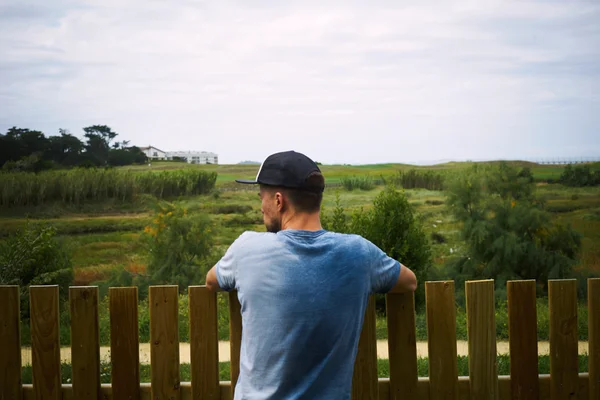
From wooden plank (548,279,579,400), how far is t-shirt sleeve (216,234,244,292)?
1.21 metres

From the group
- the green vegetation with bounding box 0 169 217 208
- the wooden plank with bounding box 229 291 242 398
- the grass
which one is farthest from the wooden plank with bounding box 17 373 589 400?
the green vegetation with bounding box 0 169 217 208

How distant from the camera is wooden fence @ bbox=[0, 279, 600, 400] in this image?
7.39 ft

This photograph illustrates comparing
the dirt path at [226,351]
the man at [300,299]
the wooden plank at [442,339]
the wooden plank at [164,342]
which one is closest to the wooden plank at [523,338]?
the wooden plank at [442,339]

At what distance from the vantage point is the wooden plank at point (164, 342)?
2.25m

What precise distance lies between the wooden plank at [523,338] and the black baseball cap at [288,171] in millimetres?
908

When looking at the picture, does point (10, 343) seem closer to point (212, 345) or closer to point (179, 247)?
point (212, 345)

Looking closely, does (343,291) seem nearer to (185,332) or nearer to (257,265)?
(257,265)

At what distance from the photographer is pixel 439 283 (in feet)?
7.43

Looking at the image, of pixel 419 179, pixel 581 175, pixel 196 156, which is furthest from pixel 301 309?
pixel 581 175

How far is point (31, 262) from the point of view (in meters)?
7.23

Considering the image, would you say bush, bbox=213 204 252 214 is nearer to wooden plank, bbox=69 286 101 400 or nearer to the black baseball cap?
wooden plank, bbox=69 286 101 400

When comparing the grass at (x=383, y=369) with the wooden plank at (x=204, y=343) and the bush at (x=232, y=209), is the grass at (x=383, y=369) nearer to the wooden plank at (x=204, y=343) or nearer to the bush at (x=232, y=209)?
the wooden plank at (x=204, y=343)

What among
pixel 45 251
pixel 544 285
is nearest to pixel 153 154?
pixel 45 251

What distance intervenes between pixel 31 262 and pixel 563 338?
6459 millimetres
